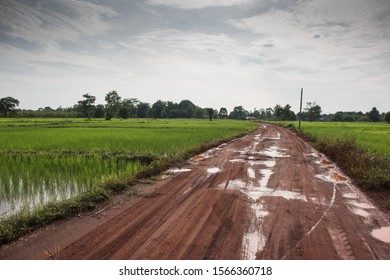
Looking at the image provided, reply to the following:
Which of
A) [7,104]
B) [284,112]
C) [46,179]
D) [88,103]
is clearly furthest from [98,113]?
[46,179]

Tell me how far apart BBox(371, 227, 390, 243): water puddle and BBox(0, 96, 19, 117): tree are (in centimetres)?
9738

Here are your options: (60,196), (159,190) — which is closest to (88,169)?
(60,196)

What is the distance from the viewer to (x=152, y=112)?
4688 inches

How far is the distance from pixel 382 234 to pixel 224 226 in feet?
8.35

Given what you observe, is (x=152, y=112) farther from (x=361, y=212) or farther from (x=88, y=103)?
(x=361, y=212)

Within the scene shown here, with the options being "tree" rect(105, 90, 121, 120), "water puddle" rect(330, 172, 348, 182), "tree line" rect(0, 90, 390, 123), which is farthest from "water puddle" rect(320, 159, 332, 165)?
"tree" rect(105, 90, 121, 120)

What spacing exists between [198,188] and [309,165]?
219 inches

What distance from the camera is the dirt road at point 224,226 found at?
3.58 metres

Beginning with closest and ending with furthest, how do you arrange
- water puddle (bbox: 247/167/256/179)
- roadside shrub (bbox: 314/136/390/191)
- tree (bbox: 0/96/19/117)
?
1. roadside shrub (bbox: 314/136/390/191)
2. water puddle (bbox: 247/167/256/179)
3. tree (bbox: 0/96/19/117)

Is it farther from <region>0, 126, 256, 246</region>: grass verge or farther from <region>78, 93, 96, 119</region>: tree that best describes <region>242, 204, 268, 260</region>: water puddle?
<region>78, 93, 96, 119</region>: tree

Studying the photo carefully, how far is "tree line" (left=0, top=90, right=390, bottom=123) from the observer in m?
82.2

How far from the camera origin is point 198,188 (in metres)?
6.73

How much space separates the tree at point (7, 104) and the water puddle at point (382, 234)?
3834 inches
